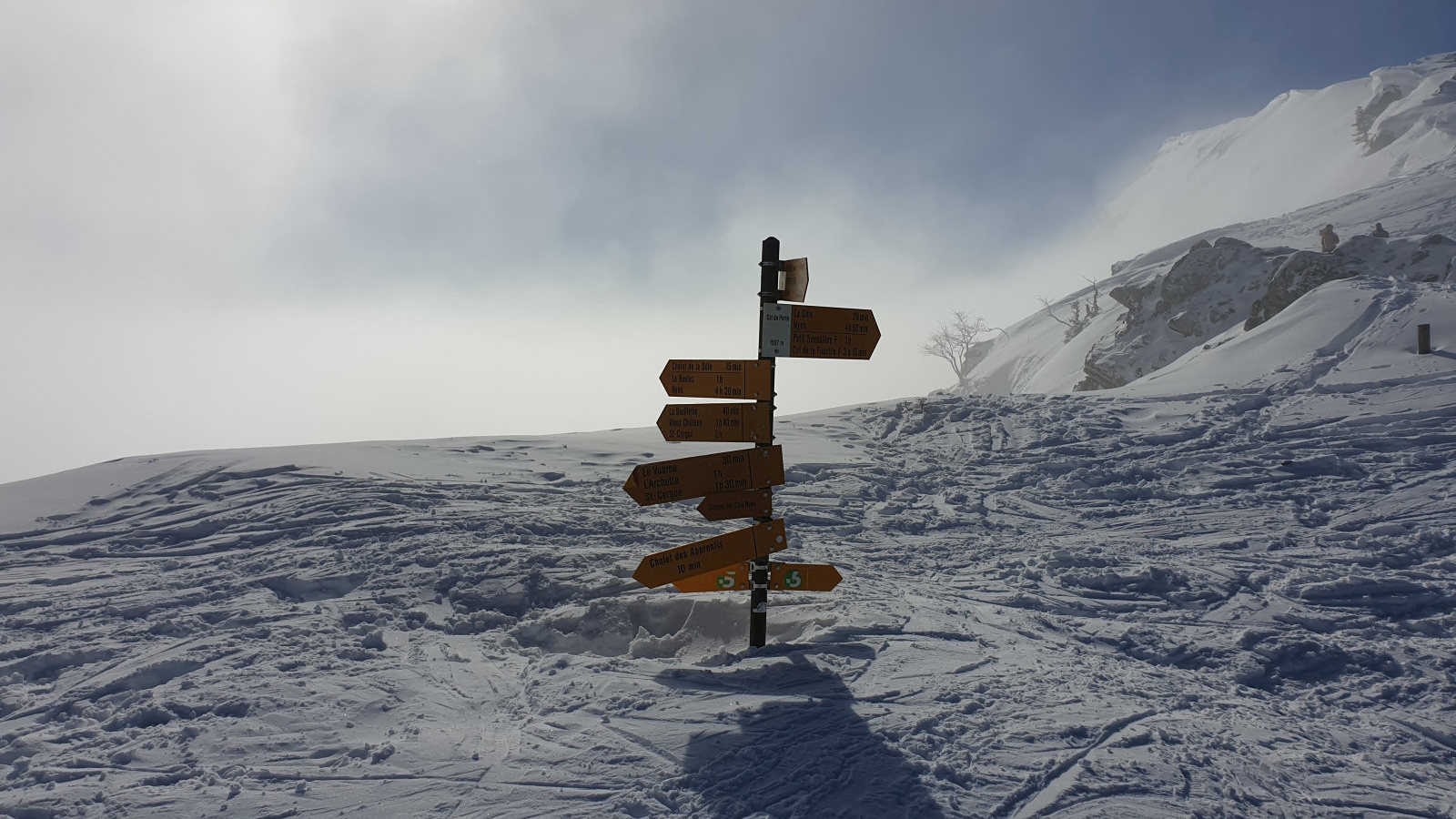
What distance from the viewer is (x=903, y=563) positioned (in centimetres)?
705

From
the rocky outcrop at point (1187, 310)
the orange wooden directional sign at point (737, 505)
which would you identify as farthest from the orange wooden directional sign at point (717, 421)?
the rocky outcrop at point (1187, 310)

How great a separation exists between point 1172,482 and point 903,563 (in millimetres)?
4500

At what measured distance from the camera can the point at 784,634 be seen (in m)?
5.25

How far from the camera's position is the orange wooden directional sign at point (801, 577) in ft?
15.8

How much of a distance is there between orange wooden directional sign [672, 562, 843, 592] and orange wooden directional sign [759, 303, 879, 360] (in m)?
1.46

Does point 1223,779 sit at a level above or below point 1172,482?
below

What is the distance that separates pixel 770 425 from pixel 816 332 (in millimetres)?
698

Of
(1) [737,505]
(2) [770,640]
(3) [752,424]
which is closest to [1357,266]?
(2) [770,640]

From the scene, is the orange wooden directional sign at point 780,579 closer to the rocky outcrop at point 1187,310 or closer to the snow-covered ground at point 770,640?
the snow-covered ground at point 770,640

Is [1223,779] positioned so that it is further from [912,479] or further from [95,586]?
[95,586]

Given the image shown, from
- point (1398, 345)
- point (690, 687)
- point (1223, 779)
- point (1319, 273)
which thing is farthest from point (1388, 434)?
point (1319, 273)

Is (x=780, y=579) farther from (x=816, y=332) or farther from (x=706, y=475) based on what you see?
(x=816, y=332)

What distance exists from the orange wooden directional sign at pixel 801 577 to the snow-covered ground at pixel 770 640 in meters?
0.41

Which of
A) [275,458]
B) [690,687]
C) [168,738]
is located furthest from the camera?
[275,458]
